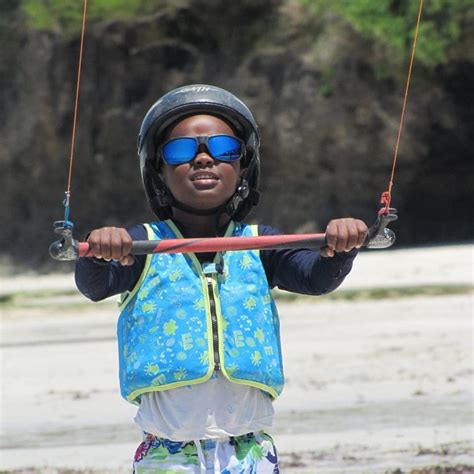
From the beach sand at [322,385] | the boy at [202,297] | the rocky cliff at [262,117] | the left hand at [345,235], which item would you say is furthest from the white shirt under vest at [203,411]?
the rocky cliff at [262,117]

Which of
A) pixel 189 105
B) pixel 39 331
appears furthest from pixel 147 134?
pixel 39 331

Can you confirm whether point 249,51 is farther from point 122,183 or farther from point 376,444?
point 376,444

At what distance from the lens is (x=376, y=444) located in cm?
Result: 638

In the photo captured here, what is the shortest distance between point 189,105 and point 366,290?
34.2 feet

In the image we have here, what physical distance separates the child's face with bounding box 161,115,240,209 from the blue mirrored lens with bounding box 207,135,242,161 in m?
0.01

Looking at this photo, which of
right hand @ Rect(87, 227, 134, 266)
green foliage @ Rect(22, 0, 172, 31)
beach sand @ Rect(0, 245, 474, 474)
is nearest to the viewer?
right hand @ Rect(87, 227, 134, 266)

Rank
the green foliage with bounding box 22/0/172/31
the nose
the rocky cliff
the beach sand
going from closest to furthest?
the nose, the beach sand, the rocky cliff, the green foliage with bounding box 22/0/172/31

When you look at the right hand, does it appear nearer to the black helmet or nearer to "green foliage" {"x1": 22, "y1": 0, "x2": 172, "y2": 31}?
the black helmet

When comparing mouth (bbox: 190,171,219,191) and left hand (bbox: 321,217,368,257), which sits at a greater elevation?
mouth (bbox: 190,171,219,191)

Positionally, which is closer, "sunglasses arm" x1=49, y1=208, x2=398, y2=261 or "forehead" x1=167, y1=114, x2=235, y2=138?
"sunglasses arm" x1=49, y1=208, x2=398, y2=261

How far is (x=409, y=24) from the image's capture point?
1853 cm

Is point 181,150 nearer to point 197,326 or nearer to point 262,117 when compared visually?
point 197,326

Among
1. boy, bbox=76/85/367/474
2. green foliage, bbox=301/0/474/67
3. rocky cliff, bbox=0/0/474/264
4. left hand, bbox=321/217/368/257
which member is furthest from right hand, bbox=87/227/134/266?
rocky cliff, bbox=0/0/474/264

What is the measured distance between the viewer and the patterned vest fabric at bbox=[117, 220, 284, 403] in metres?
3.11
